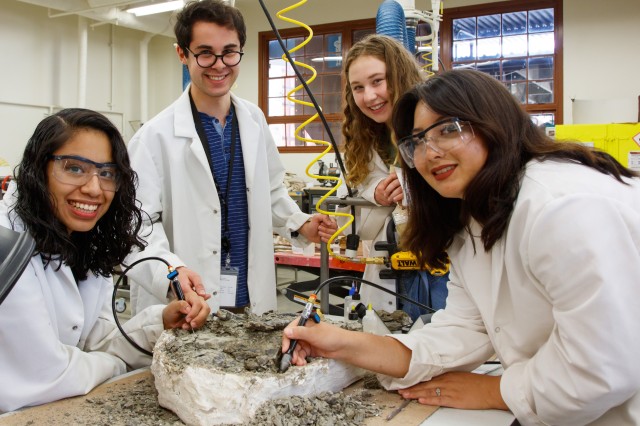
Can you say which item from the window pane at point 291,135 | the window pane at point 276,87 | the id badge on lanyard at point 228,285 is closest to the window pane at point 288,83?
the window pane at point 276,87

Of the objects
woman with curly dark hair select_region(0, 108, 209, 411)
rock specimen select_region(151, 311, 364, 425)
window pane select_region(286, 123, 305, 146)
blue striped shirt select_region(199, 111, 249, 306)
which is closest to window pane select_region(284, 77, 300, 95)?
window pane select_region(286, 123, 305, 146)

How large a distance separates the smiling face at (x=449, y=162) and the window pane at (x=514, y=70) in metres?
5.82

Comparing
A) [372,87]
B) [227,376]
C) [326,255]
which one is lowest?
[227,376]

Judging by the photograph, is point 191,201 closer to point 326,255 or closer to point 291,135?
point 326,255

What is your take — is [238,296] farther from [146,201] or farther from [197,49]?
[197,49]

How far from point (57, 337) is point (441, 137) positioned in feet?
3.05

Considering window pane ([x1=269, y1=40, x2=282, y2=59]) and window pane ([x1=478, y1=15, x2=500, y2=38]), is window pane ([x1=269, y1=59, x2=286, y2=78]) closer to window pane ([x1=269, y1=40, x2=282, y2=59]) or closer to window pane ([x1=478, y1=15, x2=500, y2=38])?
window pane ([x1=269, y1=40, x2=282, y2=59])

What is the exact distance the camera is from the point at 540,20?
623 centimetres

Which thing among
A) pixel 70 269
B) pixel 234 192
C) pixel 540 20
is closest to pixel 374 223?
pixel 234 192

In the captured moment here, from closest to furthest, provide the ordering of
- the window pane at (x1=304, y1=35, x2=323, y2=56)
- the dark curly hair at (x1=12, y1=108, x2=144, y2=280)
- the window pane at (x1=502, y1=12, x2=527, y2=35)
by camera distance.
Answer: the dark curly hair at (x1=12, y1=108, x2=144, y2=280), the window pane at (x1=502, y1=12, x2=527, y2=35), the window pane at (x1=304, y1=35, x2=323, y2=56)

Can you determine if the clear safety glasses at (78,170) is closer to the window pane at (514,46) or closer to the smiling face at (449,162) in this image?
the smiling face at (449,162)

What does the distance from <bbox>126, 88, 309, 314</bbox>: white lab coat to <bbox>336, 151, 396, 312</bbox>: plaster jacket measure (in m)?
0.23

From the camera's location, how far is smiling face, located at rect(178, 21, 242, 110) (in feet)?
5.72

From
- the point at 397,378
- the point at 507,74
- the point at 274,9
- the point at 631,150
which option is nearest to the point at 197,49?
the point at 397,378
